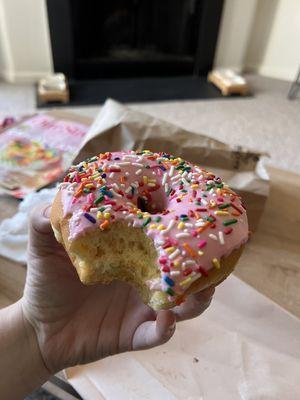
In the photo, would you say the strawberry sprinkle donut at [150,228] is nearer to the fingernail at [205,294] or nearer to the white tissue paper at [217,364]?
the fingernail at [205,294]

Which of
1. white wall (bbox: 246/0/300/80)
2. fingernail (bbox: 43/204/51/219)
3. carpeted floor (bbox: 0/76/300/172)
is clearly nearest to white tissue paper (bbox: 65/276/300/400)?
fingernail (bbox: 43/204/51/219)

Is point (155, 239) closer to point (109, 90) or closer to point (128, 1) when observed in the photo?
point (109, 90)

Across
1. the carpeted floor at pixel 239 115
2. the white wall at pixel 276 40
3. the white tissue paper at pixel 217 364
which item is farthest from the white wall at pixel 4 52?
the white tissue paper at pixel 217 364

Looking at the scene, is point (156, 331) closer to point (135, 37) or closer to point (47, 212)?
point (47, 212)

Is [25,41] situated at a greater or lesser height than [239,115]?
greater

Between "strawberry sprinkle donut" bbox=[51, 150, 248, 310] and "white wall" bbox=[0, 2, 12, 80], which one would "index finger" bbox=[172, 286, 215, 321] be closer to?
"strawberry sprinkle donut" bbox=[51, 150, 248, 310]

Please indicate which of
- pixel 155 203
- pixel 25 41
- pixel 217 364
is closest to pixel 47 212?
pixel 155 203
